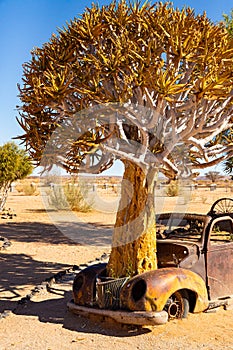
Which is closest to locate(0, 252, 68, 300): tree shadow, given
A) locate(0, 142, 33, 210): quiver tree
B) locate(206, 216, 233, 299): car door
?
locate(206, 216, 233, 299): car door

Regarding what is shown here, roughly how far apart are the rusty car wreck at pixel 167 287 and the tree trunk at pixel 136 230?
0.34m

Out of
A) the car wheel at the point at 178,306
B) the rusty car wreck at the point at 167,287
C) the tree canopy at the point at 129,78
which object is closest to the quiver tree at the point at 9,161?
the tree canopy at the point at 129,78

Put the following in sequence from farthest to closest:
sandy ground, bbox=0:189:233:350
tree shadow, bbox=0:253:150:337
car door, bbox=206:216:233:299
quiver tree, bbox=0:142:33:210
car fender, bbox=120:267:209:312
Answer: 1. quiver tree, bbox=0:142:33:210
2. car door, bbox=206:216:233:299
3. tree shadow, bbox=0:253:150:337
4. car fender, bbox=120:267:209:312
5. sandy ground, bbox=0:189:233:350

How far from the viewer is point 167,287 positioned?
6.07 metres

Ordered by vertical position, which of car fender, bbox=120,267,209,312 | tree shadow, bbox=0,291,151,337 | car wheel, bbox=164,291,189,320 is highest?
car fender, bbox=120,267,209,312

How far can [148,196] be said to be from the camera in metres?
7.25

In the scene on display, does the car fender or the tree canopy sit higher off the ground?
the tree canopy

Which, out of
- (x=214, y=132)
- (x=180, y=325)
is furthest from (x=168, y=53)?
(x=180, y=325)

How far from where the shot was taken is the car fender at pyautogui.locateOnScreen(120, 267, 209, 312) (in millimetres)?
5984

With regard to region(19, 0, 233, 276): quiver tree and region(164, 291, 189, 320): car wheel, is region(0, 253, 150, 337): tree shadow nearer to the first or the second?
region(164, 291, 189, 320): car wheel

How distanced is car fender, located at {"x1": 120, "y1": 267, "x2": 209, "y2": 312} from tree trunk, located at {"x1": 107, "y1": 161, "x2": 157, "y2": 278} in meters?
0.72

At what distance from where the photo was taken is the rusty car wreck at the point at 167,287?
6.01m

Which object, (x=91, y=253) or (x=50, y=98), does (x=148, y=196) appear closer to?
(x=50, y=98)

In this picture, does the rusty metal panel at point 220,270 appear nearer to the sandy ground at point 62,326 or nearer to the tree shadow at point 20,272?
the sandy ground at point 62,326
